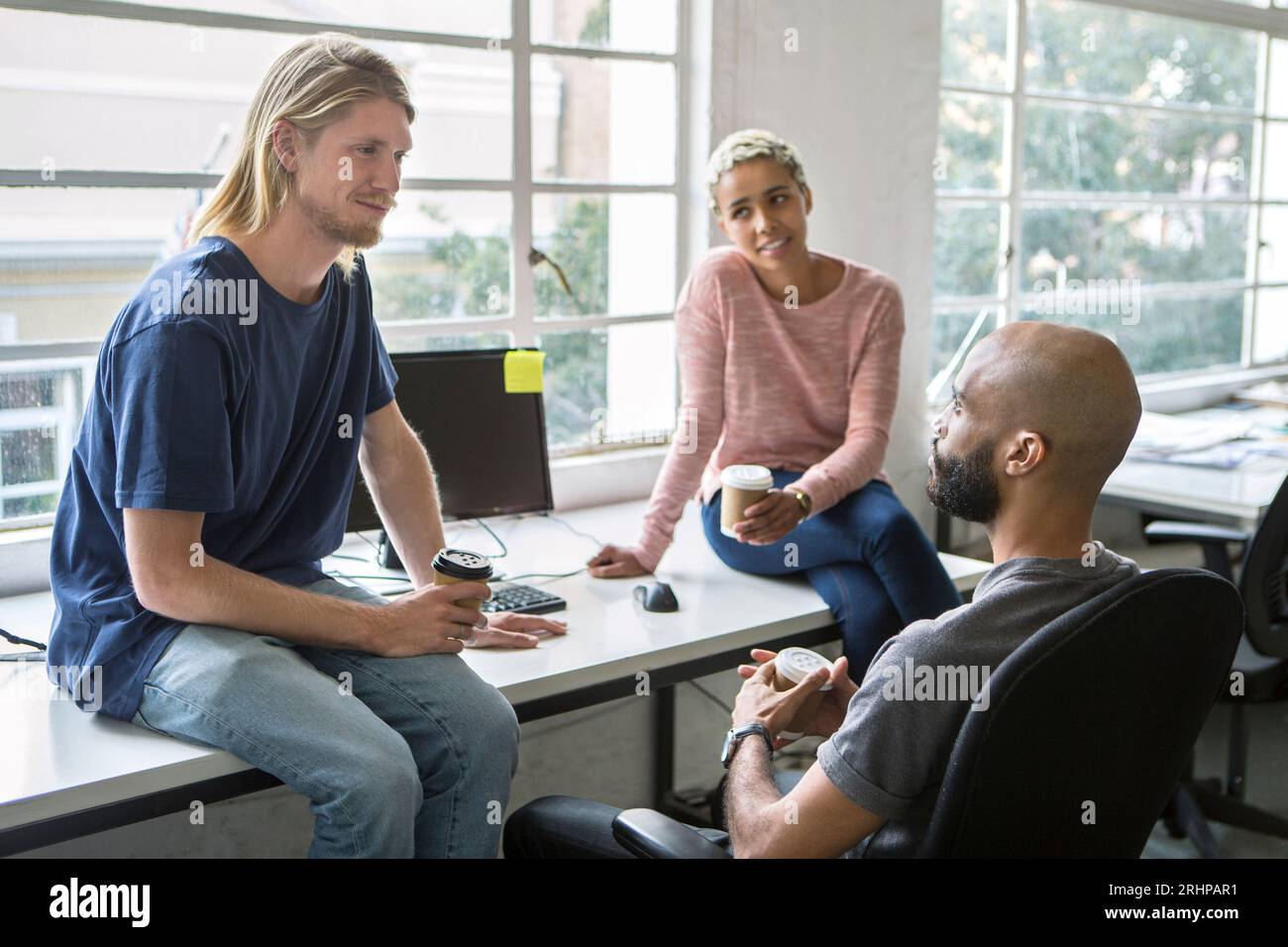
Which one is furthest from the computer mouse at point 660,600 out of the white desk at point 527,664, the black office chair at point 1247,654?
the black office chair at point 1247,654

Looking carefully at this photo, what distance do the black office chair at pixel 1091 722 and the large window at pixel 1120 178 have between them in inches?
104

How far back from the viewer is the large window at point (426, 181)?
7.72 ft

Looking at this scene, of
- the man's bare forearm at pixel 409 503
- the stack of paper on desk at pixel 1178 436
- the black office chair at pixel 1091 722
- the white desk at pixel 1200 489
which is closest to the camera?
the black office chair at pixel 1091 722

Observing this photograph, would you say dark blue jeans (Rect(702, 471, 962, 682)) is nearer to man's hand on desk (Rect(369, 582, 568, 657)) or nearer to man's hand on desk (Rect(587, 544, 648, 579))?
man's hand on desk (Rect(587, 544, 648, 579))

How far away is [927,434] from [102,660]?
2.42 meters

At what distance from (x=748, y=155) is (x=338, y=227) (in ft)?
3.45

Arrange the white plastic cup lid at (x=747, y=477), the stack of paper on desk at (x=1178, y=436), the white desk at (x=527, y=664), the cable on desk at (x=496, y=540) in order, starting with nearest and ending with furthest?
the white desk at (x=527, y=664), the white plastic cup lid at (x=747, y=477), the cable on desk at (x=496, y=540), the stack of paper on desk at (x=1178, y=436)

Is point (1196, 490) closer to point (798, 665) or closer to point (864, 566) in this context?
point (864, 566)

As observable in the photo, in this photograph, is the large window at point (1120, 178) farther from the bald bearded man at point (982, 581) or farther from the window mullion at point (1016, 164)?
the bald bearded man at point (982, 581)

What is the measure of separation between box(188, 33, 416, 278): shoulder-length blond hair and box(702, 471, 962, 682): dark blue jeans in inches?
44.0

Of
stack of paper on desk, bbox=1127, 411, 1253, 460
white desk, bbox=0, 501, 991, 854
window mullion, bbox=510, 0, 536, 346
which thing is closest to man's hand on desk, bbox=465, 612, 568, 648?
white desk, bbox=0, 501, 991, 854

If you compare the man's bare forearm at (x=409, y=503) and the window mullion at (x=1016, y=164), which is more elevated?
the window mullion at (x=1016, y=164)

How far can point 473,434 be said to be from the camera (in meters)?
2.49

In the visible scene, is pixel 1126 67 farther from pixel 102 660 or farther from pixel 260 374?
pixel 102 660
